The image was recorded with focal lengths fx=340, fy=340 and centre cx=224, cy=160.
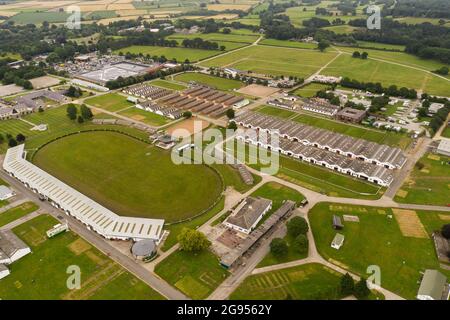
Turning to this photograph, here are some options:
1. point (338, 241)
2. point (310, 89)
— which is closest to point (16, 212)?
point (338, 241)

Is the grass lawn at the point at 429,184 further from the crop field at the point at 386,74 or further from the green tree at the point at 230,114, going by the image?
the crop field at the point at 386,74

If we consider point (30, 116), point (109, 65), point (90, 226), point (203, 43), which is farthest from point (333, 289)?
point (203, 43)

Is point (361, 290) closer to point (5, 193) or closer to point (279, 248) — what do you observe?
point (279, 248)

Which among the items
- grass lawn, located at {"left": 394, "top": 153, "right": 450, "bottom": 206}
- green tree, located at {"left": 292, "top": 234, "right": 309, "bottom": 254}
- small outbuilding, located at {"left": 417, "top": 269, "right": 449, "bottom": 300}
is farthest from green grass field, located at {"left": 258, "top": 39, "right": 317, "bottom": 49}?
small outbuilding, located at {"left": 417, "top": 269, "right": 449, "bottom": 300}

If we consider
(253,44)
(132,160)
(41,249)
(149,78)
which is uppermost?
(253,44)

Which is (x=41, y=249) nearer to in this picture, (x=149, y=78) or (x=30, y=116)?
Answer: (x=30, y=116)
